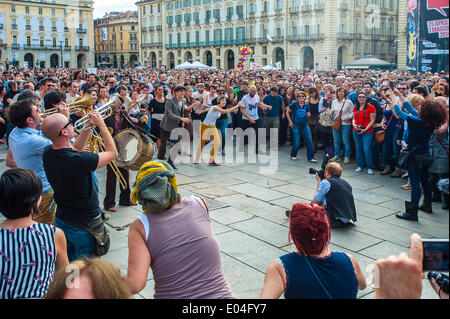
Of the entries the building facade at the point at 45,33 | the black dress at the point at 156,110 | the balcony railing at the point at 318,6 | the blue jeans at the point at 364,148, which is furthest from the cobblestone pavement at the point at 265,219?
the building facade at the point at 45,33

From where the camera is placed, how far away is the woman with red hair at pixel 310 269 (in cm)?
204

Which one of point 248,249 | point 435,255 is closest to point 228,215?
point 248,249

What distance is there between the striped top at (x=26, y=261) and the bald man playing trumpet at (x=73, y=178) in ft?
2.92

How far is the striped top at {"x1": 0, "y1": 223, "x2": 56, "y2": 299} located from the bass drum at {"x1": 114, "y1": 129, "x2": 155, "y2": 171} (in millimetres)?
2483

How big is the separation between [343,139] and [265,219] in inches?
160

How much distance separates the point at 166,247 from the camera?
229 centimetres

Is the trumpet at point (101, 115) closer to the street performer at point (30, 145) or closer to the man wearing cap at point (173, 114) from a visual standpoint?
the street performer at point (30, 145)

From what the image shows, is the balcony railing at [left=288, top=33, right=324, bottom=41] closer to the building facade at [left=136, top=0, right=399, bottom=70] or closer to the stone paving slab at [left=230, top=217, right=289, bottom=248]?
the building facade at [left=136, top=0, right=399, bottom=70]

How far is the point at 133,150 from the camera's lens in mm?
4828

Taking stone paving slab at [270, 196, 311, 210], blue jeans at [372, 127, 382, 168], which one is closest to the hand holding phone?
stone paving slab at [270, 196, 311, 210]

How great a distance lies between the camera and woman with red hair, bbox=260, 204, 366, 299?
6.71ft
